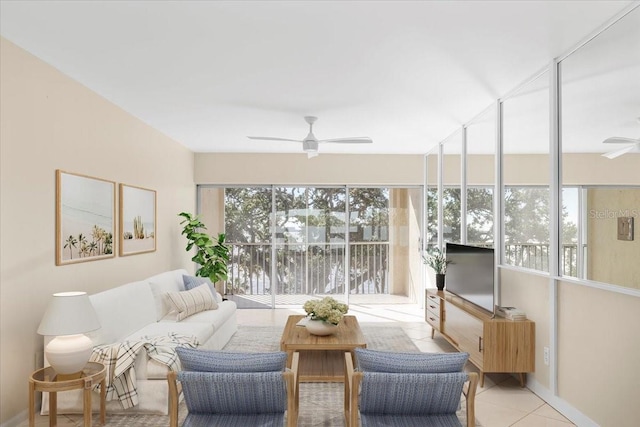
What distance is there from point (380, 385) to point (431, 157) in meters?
5.85

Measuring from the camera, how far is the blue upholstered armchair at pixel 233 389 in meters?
2.33

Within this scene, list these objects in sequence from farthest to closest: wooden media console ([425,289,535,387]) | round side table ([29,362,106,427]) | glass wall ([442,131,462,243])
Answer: glass wall ([442,131,462,243]) → wooden media console ([425,289,535,387]) → round side table ([29,362,106,427])

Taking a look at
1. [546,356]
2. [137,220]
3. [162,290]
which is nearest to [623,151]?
[546,356]

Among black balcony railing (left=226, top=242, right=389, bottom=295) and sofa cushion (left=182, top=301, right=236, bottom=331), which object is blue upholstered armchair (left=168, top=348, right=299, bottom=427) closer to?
sofa cushion (left=182, top=301, right=236, bottom=331)

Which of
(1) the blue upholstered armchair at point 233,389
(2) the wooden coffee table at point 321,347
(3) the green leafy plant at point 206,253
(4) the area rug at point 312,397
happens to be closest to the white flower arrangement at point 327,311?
(2) the wooden coffee table at point 321,347

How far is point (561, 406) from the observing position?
140 inches

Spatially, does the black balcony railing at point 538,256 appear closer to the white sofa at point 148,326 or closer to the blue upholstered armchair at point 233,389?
the blue upholstered armchair at point 233,389

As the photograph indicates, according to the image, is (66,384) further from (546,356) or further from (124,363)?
(546,356)

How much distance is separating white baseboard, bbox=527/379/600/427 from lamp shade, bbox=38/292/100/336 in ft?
10.8

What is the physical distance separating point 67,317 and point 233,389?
1.44 metres

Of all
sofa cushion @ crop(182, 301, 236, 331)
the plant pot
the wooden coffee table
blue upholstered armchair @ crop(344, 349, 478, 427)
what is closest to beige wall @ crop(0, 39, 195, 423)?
sofa cushion @ crop(182, 301, 236, 331)

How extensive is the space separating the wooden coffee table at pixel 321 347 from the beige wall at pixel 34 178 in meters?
1.87

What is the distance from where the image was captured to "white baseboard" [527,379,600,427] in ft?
10.7

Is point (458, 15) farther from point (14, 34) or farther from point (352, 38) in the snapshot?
point (14, 34)
